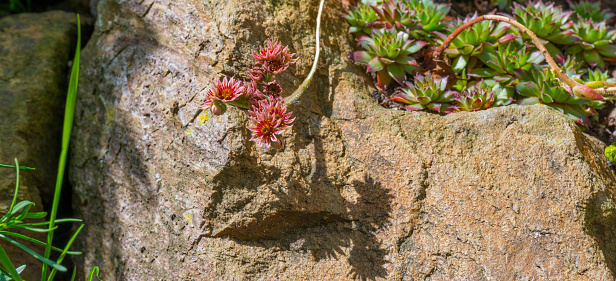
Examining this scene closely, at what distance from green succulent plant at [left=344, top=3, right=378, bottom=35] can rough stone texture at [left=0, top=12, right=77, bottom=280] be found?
2.41m

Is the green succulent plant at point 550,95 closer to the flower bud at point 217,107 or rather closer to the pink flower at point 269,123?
the pink flower at point 269,123

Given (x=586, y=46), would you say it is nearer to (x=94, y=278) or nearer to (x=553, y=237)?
(x=553, y=237)

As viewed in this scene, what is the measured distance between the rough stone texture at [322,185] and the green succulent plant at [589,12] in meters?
1.55

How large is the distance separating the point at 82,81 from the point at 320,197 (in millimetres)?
2123

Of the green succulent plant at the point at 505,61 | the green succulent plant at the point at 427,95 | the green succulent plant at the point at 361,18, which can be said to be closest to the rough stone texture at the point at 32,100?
the green succulent plant at the point at 361,18

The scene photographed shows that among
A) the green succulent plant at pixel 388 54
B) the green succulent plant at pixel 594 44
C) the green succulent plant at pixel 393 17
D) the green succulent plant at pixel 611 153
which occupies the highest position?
the green succulent plant at pixel 393 17

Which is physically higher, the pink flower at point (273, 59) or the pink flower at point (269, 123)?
the pink flower at point (273, 59)

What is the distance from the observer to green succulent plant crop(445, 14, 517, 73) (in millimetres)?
3287

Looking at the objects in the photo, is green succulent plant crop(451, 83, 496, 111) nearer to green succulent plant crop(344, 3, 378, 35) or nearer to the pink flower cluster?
green succulent plant crop(344, 3, 378, 35)

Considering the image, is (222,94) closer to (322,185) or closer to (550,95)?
(322,185)

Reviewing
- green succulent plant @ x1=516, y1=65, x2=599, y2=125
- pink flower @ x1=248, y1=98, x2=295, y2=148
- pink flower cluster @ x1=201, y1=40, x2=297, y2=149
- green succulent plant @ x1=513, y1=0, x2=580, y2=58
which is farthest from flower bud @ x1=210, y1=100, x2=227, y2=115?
green succulent plant @ x1=513, y1=0, x2=580, y2=58

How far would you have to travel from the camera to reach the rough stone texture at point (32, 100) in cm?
301

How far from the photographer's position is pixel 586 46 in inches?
137

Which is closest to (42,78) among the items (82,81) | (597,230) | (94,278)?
(82,81)
